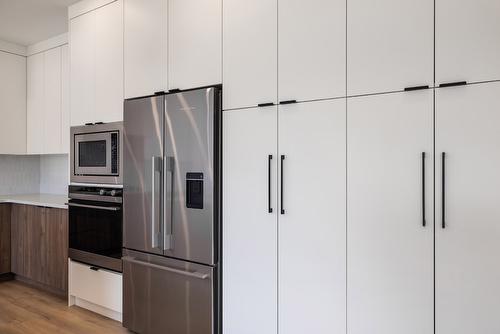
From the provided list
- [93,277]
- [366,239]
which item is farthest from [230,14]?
[93,277]

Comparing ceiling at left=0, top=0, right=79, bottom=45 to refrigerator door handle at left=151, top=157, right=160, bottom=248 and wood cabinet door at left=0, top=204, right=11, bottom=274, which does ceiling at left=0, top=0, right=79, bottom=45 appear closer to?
refrigerator door handle at left=151, top=157, right=160, bottom=248

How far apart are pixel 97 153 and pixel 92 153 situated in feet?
0.26

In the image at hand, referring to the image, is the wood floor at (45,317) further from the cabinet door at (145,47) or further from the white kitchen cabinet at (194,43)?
the white kitchen cabinet at (194,43)

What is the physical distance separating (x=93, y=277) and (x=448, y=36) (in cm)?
314

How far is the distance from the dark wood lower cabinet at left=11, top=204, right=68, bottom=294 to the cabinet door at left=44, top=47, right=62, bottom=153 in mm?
804

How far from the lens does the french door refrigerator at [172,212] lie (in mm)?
2303

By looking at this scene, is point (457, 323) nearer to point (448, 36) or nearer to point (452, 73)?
point (452, 73)

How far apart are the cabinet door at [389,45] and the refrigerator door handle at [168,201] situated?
1.32 meters

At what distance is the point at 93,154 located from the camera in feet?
10.1

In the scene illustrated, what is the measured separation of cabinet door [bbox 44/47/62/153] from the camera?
4086 mm

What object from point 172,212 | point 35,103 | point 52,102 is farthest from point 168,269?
point 35,103

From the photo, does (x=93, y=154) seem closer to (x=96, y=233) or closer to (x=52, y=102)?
(x=96, y=233)

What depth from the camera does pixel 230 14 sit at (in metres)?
2.27

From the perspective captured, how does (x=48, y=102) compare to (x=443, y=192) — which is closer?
(x=443, y=192)
